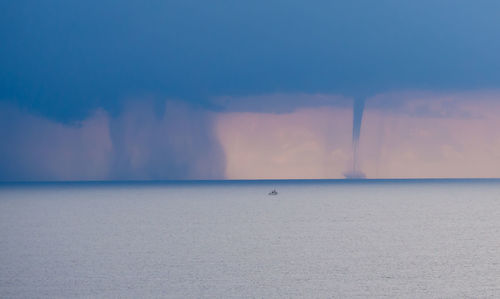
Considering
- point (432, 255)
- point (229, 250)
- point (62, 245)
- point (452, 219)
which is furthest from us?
point (452, 219)

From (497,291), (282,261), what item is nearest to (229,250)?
(282,261)

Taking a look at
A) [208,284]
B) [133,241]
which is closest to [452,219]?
[133,241]

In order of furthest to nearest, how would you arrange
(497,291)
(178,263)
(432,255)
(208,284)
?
(432,255) < (178,263) < (208,284) < (497,291)

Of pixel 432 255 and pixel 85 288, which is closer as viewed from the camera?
pixel 85 288

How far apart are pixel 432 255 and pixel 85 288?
14.3 meters

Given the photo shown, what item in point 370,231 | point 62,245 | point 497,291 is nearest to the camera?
point 497,291

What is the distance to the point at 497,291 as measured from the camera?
61.7ft

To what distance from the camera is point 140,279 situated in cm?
2128

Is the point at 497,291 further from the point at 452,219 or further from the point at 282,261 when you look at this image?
the point at 452,219

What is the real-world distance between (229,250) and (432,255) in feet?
27.9

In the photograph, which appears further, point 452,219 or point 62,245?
point 452,219

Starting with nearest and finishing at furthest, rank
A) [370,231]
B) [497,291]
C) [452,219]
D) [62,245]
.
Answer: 1. [497,291]
2. [62,245]
3. [370,231]
4. [452,219]

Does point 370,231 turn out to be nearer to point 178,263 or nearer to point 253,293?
point 178,263

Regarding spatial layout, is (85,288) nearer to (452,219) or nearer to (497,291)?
(497,291)
